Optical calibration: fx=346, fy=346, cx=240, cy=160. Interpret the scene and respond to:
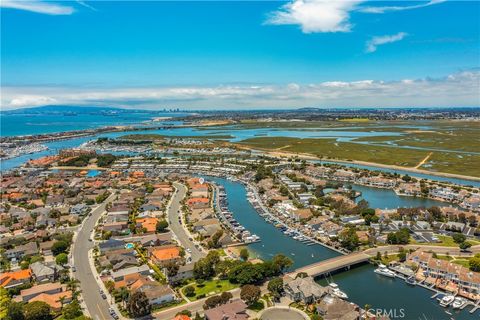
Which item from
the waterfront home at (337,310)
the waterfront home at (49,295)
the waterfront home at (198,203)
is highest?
the waterfront home at (198,203)

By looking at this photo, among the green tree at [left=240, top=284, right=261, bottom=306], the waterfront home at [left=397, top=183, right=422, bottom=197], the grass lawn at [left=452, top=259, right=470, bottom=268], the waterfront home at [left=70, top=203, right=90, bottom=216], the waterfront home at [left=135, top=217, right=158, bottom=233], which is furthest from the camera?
the waterfront home at [left=397, top=183, right=422, bottom=197]

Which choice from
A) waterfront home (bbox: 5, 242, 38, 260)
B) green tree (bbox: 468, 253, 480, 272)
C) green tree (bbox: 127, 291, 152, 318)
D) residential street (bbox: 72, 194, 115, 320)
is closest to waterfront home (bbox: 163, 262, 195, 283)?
green tree (bbox: 127, 291, 152, 318)

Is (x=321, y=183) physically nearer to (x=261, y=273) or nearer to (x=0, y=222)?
(x=261, y=273)

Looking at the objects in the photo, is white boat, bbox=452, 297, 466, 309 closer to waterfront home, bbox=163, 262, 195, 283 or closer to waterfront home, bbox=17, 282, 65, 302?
waterfront home, bbox=163, 262, 195, 283

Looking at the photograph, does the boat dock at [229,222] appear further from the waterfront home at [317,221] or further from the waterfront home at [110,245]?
the waterfront home at [110,245]

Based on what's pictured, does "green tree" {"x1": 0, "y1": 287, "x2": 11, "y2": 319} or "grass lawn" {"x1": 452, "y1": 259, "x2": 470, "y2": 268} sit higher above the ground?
"grass lawn" {"x1": 452, "y1": 259, "x2": 470, "y2": 268}

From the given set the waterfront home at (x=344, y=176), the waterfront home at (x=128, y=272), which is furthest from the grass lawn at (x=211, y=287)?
the waterfront home at (x=344, y=176)

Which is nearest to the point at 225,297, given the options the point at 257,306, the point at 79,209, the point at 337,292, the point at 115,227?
the point at 257,306
